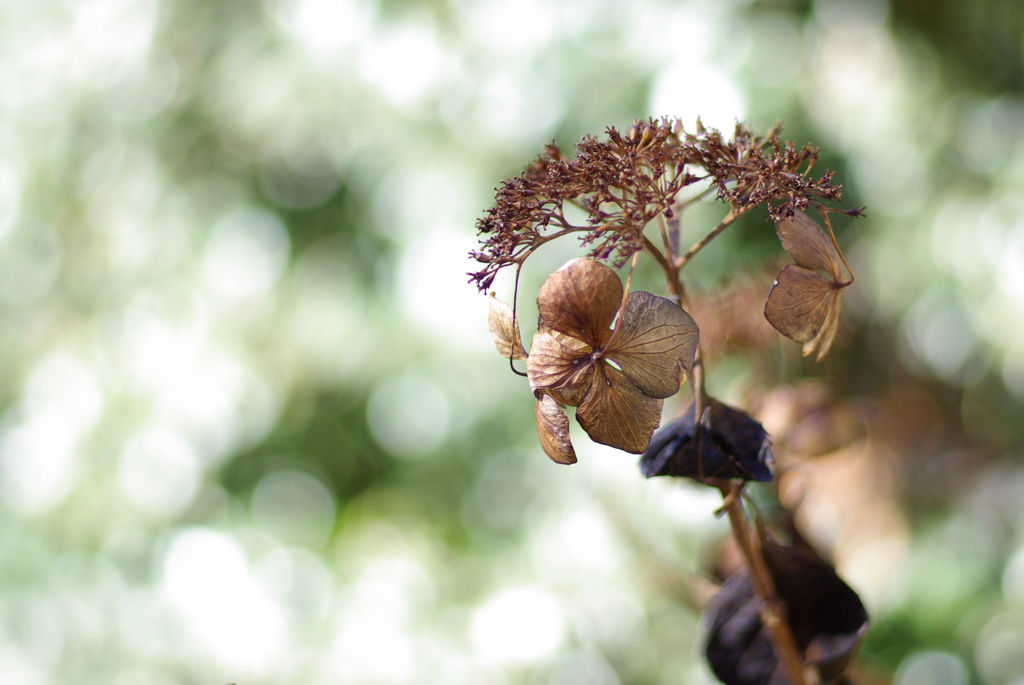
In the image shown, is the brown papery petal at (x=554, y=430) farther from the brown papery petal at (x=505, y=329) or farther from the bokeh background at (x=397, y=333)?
the bokeh background at (x=397, y=333)

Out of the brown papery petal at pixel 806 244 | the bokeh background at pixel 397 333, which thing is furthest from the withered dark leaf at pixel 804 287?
the bokeh background at pixel 397 333

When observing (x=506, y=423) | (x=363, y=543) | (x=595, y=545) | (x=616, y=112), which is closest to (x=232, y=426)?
(x=363, y=543)

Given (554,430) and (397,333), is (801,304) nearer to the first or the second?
(554,430)

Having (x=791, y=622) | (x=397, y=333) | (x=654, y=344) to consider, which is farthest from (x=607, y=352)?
(x=397, y=333)

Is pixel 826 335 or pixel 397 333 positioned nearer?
pixel 826 335

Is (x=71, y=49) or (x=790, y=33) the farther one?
(x=71, y=49)

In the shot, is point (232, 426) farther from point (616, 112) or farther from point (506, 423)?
point (616, 112)
